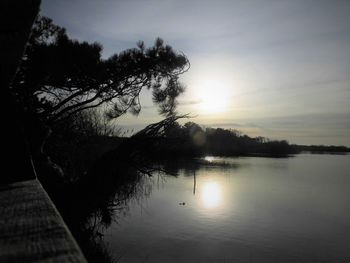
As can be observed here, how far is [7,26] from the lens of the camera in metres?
1.40

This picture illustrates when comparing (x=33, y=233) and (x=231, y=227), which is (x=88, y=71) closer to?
(x=33, y=233)

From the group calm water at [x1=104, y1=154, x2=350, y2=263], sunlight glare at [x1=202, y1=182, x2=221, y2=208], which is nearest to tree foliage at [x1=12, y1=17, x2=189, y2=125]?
calm water at [x1=104, y1=154, x2=350, y2=263]

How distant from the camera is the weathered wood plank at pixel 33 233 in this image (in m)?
0.46

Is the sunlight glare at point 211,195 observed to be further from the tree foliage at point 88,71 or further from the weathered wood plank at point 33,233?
the weathered wood plank at point 33,233

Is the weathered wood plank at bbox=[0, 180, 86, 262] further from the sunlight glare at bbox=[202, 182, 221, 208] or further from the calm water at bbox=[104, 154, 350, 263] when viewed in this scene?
the sunlight glare at bbox=[202, 182, 221, 208]

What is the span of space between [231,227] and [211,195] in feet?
31.6

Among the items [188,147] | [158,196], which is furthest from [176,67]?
[158,196]

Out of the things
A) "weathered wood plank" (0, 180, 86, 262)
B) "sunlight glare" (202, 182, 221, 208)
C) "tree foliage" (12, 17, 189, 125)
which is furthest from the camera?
"sunlight glare" (202, 182, 221, 208)

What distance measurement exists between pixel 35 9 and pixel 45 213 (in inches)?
43.1

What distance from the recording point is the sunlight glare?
2281cm

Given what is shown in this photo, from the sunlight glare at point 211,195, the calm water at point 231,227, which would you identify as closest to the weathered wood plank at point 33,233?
the calm water at point 231,227

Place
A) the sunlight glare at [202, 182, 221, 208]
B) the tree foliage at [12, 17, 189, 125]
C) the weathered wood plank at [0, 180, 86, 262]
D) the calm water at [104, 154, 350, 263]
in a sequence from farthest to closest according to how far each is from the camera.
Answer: the sunlight glare at [202, 182, 221, 208] → the calm water at [104, 154, 350, 263] → the tree foliage at [12, 17, 189, 125] → the weathered wood plank at [0, 180, 86, 262]

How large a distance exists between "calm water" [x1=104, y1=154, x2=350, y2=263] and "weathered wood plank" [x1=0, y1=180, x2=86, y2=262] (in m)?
4.61

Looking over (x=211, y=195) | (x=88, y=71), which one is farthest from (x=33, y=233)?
(x=211, y=195)
